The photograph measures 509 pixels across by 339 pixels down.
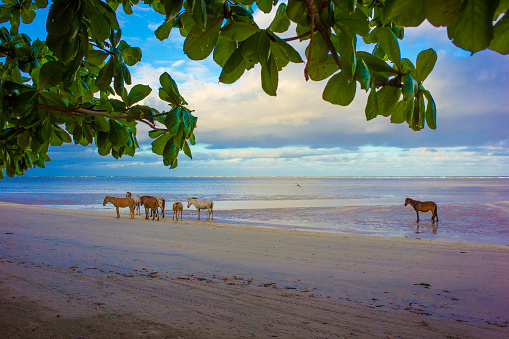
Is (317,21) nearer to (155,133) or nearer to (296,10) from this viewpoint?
(296,10)

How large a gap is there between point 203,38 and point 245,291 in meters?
3.65

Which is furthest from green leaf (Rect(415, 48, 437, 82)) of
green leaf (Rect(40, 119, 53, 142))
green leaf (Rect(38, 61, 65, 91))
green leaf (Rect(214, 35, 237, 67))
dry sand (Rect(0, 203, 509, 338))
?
dry sand (Rect(0, 203, 509, 338))

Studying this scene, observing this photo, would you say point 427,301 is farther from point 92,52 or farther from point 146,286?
point 92,52

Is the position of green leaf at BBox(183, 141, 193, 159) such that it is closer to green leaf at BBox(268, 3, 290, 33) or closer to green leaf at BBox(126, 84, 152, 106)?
green leaf at BBox(126, 84, 152, 106)

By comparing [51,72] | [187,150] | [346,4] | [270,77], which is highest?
[51,72]

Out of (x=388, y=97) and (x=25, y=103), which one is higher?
(x=25, y=103)

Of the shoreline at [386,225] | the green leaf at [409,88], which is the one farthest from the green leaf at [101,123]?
the shoreline at [386,225]

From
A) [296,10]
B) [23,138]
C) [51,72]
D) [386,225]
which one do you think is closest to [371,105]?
[296,10]

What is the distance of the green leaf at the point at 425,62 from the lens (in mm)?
849

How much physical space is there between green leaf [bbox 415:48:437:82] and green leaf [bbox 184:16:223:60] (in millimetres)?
558

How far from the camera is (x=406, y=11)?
0.61 meters

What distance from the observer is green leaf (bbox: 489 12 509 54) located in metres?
0.56

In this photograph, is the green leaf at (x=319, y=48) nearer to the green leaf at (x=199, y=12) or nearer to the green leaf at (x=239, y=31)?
the green leaf at (x=239, y=31)

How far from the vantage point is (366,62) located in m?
0.85
